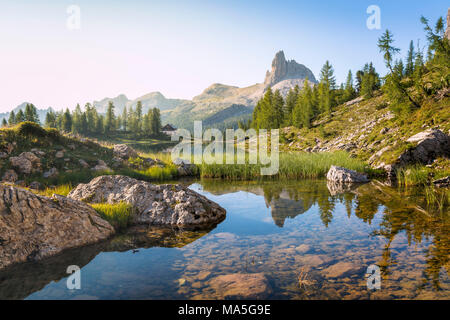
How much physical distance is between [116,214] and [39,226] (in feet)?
8.24

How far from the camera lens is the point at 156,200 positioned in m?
9.81

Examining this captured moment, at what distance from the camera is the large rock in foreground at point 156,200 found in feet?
30.1

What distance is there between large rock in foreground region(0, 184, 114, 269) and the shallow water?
318 millimetres

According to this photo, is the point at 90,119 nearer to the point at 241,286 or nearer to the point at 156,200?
the point at 156,200

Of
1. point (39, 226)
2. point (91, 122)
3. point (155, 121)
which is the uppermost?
point (155, 121)

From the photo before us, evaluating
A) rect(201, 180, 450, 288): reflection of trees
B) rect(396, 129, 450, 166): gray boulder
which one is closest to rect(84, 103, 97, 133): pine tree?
rect(201, 180, 450, 288): reflection of trees

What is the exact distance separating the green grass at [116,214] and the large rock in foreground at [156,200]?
1.31 ft

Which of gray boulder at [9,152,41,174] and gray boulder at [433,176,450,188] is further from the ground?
gray boulder at [9,152,41,174]

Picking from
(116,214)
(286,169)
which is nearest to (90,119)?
(286,169)

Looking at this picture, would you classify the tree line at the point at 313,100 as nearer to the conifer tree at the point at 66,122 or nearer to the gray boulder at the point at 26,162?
the gray boulder at the point at 26,162

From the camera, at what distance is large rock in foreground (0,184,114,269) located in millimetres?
5777

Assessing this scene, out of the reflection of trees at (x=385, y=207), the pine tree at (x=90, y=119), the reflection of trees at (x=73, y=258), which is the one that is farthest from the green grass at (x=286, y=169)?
the pine tree at (x=90, y=119)

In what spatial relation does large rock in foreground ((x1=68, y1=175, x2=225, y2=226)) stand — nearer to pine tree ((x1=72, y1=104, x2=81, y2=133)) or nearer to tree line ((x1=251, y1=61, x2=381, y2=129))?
tree line ((x1=251, y1=61, x2=381, y2=129))

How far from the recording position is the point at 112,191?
33.9ft
